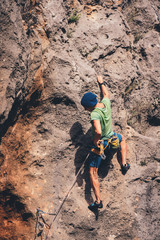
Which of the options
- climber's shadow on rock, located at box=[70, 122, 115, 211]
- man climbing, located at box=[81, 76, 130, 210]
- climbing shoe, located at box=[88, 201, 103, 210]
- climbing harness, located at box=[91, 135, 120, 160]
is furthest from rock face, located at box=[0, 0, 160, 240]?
climbing harness, located at box=[91, 135, 120, 160]

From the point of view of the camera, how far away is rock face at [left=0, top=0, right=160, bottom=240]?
425 cm

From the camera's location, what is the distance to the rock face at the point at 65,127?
4.25m

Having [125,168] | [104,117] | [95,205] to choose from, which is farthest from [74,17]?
[95,205]

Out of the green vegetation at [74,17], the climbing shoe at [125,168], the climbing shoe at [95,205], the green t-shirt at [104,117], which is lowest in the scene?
the climbing shoe at [95,205]

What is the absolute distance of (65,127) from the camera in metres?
4.88

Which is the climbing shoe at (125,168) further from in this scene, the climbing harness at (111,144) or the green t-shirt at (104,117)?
the green t-shirt at (104,117)

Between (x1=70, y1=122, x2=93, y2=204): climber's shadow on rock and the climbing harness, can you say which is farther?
(x1=70, y1=122, x2=93, y2=204): climber's shadow on rock

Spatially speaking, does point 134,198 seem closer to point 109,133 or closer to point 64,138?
point 109,133

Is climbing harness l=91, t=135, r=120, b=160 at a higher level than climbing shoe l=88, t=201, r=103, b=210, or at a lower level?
higher

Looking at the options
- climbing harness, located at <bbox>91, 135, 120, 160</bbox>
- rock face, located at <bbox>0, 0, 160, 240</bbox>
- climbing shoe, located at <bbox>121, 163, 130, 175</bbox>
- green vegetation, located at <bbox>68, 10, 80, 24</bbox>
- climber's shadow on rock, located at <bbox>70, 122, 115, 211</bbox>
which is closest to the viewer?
rock face, located at <bbox>0, 0, 160, 240</bbox>

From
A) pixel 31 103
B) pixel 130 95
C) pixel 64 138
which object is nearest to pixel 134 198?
pixel 64 138

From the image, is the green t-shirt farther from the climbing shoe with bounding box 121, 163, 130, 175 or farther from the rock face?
the climbing shoe with bounding box 121, 163, 130, 175

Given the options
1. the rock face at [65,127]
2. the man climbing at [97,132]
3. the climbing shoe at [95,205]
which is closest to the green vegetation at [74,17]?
the rock face at [65,127]

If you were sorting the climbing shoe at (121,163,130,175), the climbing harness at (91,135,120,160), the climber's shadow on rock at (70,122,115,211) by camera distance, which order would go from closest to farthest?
the climbing harness at (91,135,120,160) < the climber's shadow on rock at (70,122,115,211) < the climbing shoe at (121,163,130,175)
